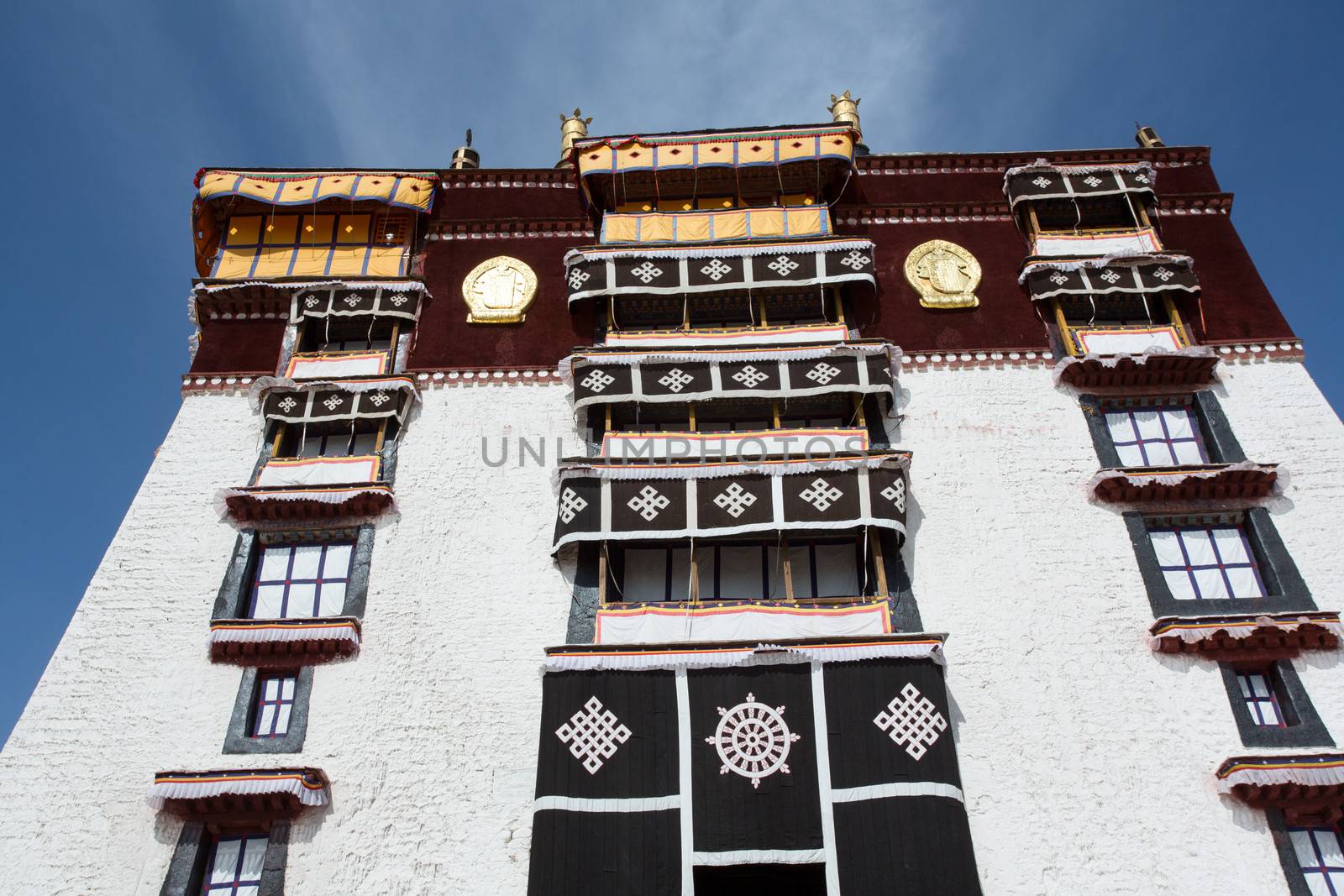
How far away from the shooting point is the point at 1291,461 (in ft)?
51.6

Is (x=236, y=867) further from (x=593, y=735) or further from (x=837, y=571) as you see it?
(x=837, y=571)

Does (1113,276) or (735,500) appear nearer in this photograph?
(735,500)

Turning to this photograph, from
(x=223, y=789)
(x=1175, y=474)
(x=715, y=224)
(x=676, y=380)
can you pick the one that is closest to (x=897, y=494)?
(x=676, y=380)

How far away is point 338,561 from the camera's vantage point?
609 inches

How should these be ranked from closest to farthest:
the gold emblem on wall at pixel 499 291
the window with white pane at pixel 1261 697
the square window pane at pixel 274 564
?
the window with white pane at pixel 1261 697 < the square window pane at pixel 274 564 < the gold emblem on wall at pixel 499 291

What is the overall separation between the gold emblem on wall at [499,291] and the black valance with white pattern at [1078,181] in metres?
8.24

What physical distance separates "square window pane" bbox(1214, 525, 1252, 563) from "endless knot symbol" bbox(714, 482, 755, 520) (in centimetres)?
622

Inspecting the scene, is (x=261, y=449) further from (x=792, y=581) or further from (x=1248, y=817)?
(x=1248, y=817)

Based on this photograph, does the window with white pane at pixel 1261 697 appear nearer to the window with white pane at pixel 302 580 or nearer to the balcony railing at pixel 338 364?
the window with white pane at pixel 302 580

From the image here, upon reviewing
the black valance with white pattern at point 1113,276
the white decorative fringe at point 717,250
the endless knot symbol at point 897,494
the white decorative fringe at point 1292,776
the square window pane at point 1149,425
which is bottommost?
the white decorative fringe at point 1292,776

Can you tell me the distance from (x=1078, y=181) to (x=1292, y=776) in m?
10.2

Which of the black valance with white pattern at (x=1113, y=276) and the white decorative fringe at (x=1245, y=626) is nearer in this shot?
the white decorative fringe at (x=1245, y=626)

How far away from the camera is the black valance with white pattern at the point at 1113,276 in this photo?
17.3 metres

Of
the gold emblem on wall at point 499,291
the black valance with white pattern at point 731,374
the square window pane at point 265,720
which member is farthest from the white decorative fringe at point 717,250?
the square window pane at point 265,720
